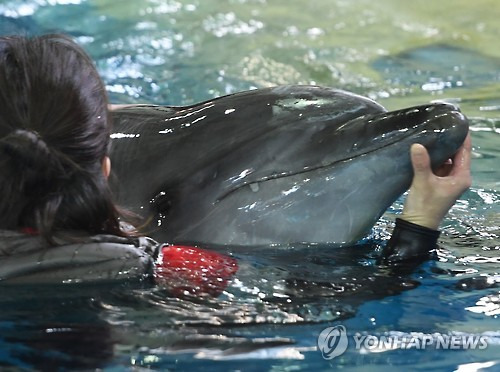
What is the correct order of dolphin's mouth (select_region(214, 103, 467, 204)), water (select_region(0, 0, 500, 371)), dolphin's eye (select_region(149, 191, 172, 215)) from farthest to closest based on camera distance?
1. dolphin's eye (select_region(149, 191, 172, 215))
2. dolphin's mouth (select_region(214, 103, 467, 204))
3. water (select_region(0, 0, 500, 371))

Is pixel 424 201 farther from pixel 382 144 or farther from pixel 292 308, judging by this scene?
pixel 292 308

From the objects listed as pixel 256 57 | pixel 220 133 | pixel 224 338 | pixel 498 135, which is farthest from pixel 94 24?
pixel 224 338

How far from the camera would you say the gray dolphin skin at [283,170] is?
331 centimetres

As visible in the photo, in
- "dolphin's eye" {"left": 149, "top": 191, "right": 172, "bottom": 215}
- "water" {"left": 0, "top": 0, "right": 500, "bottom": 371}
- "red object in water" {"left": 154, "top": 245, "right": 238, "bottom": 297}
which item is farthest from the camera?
"dolphin's eye" {"left": 149, "top": 191, "right": 172, "bottom": 215}

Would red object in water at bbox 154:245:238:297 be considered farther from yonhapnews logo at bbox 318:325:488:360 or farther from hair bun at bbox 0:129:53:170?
hair bun at bbox 0:129:53:170

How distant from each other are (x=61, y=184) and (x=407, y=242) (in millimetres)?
1289

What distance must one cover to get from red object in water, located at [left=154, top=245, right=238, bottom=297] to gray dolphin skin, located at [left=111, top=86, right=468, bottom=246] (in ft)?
0.66

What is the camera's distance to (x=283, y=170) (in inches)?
132

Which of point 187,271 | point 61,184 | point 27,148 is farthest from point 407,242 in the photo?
point 27,148

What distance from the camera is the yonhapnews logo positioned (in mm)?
2826

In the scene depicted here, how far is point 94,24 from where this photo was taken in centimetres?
962

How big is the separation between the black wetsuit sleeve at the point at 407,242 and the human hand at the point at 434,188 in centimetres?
3

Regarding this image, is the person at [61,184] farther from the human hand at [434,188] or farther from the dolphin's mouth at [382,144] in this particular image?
the human hand at [434,188]

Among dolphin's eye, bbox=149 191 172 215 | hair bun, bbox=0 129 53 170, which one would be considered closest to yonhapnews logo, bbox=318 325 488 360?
dolphin's eye, bbox=149 191 172 215
